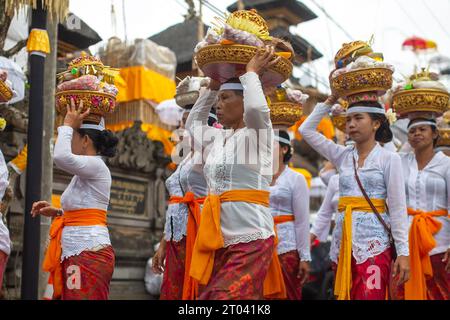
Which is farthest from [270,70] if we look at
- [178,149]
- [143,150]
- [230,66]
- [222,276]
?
[143,150]

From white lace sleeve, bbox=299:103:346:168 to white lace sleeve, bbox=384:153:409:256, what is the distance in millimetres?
580

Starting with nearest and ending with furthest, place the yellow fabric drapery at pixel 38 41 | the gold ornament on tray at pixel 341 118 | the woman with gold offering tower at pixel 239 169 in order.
Answer: 1. the woman with gold offering tower at pixel 239 169
2. the yellow fabric drapery at pixel 38 41
3. the gold ornament on tray at pixel 341 118

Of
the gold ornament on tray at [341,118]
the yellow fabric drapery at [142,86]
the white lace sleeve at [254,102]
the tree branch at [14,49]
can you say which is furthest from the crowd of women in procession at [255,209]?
the yellow fabric drapery at [142,86]

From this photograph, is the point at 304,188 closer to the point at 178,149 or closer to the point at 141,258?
the point at 178,149

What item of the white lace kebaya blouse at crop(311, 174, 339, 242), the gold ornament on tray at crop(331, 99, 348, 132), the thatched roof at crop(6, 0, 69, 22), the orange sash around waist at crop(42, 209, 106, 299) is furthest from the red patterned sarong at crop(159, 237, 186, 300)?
the thatched roof at crop(6, 0, 69, 22)

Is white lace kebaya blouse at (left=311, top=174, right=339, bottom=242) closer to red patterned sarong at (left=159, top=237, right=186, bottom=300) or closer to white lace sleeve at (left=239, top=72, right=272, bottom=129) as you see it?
red patterned sarong at (left=159, top=237, right=186, bottom=300)

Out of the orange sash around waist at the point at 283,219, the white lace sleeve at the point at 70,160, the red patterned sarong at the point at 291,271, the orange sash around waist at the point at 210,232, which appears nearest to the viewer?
the orange sash around waist at the point at 210,232

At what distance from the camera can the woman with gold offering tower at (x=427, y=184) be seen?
19.3 ft

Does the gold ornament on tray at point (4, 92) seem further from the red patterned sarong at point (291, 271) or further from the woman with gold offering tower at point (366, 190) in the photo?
the red patterned sarong at point (291, 271)

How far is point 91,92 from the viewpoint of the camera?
5.14 meters

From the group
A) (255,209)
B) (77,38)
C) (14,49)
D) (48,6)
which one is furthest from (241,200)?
(77,38)

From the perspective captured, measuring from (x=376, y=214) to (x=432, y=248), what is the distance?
97 cm

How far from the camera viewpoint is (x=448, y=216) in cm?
611

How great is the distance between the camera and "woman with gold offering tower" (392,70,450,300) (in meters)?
5.87
